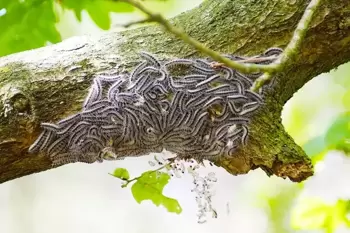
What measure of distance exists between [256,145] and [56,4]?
543 mm

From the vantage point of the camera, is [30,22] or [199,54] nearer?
[199,54]

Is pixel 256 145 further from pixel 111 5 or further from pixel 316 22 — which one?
pixel 111 5

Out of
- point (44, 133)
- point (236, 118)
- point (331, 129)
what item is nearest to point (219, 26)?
point (236, 118)

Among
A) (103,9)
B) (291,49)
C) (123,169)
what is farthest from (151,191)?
(291,49)

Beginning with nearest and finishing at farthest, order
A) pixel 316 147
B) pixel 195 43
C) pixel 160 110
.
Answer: pixel 195 43 → pixel 160 110 → pixel 316 147

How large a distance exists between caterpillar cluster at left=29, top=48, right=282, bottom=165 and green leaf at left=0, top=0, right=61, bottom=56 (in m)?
0.35

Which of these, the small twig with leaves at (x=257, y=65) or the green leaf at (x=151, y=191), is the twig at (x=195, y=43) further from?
the green leaf at (x=151, y=191)

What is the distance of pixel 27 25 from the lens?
1.01 meters

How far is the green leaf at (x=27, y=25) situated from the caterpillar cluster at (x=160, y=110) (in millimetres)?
351

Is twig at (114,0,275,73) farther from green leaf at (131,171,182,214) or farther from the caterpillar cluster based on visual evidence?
green leaf at (131,171,182,214)

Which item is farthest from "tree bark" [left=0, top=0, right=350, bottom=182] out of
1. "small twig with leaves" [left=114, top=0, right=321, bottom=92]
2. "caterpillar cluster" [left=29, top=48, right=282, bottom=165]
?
"small twig with leaves" [left=114, top=0, right=321, bottom=92]

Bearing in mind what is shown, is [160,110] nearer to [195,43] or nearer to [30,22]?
[195,43]

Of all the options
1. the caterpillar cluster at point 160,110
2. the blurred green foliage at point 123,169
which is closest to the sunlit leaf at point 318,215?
the blurred green foliage at point 123,169

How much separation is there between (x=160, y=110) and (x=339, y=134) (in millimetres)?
421
